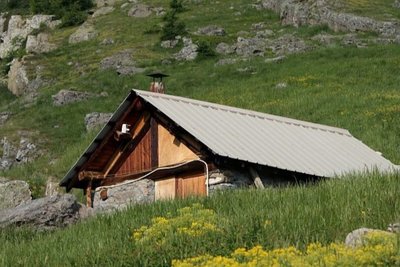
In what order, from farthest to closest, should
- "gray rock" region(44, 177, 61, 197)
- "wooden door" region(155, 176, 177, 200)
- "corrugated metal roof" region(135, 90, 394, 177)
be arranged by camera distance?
"gray rock" region(44, 177, 61, 197)
"wooden door" region(155, 176, 177, 200)
"corrugated metal roof" region(135, 90, 394, 177)

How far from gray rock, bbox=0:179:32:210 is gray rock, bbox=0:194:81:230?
352 inches

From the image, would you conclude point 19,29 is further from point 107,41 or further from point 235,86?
point 235,86

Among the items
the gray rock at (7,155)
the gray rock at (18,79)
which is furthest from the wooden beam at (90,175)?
the gray rock at (18,79)

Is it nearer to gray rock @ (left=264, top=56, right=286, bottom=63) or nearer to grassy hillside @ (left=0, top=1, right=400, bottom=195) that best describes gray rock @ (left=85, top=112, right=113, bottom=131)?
grassy hillside @ (left=0, top=1, right=400, bottom=195)

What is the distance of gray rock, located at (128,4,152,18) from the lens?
7800cm

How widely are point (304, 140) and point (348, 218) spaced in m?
12.2

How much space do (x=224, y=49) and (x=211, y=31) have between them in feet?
23.3

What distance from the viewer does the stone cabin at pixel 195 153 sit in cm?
2164

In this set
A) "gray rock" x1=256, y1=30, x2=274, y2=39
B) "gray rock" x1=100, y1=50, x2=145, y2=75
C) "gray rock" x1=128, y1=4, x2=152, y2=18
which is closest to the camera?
"gray rock" x1=100, y1=50, x2=145, y2=75

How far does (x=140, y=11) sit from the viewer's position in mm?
78562

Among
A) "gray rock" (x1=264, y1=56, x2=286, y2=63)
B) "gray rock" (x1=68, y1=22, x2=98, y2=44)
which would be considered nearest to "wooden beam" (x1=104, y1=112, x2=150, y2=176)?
"gray rock" (x1=264, y1=56, x2=286, y2=63)

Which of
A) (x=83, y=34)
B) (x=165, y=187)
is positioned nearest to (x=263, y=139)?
(x=165, y=187)

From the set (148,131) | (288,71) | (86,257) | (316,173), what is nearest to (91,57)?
(288,71)

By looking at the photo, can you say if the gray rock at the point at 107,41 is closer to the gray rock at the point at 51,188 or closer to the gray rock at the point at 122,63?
the gray rock at the point at 122,63
